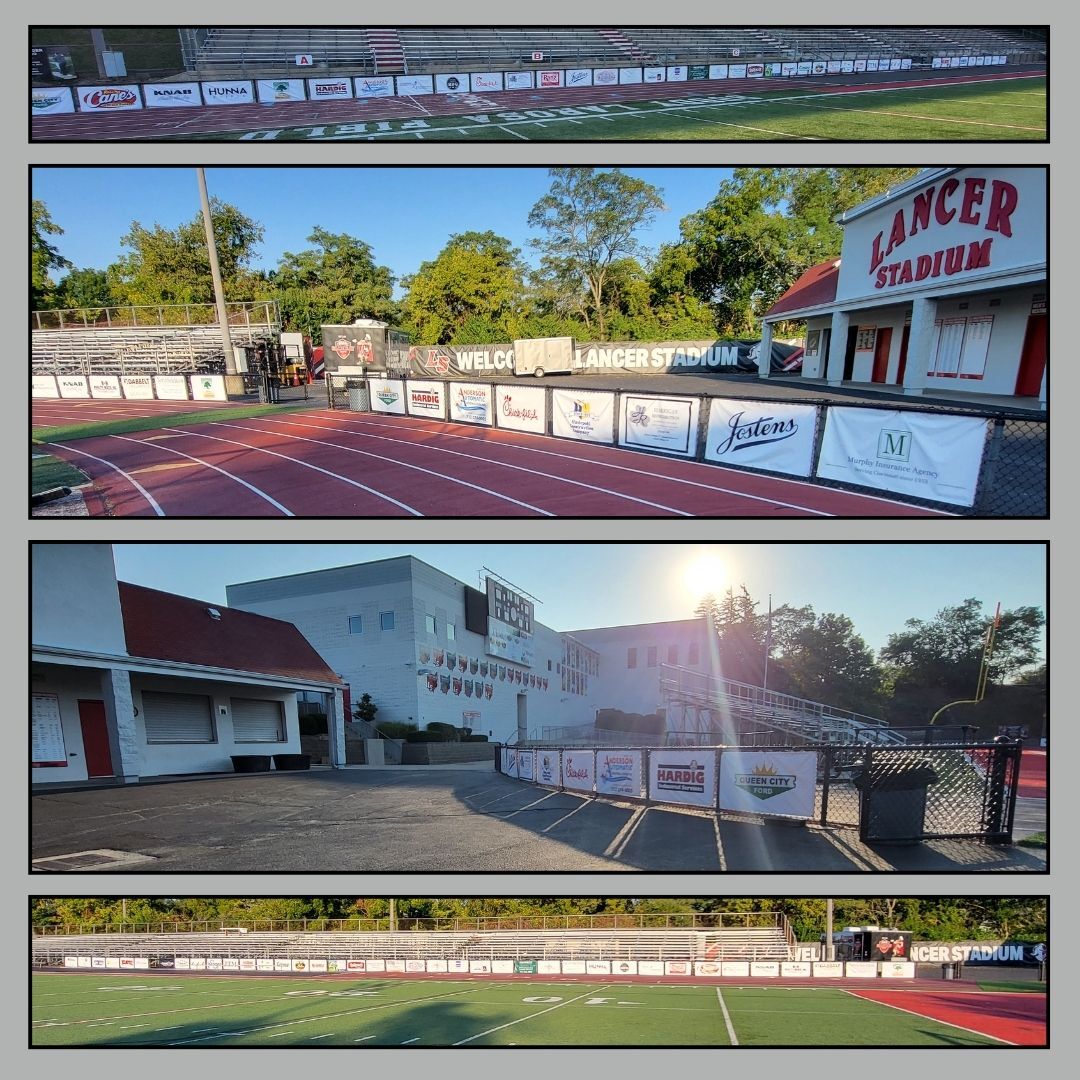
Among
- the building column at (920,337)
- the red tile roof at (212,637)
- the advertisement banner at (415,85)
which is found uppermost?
the advertisement banner at (415,85)

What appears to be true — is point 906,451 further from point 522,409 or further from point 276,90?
point 276,90

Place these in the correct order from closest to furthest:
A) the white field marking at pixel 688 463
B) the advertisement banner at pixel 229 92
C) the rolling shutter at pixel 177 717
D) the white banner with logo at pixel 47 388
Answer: the white field marking at pixel 688 463
the rolling shutter at pixel 177 717
the advertisement banner at pixel 229 92
the white banner with logo at pixel 47 388

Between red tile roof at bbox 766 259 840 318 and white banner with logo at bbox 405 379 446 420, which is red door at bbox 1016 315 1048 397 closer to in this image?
red tile roof at bbox 766 259 840 318

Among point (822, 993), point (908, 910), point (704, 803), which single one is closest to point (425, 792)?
point (704, 803)

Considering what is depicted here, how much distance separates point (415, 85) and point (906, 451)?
55.6 ft

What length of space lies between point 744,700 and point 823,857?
3.41m

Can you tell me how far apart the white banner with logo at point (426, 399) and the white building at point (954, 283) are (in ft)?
32.9

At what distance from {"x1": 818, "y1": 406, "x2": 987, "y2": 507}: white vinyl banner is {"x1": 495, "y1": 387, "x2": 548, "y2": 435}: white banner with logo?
5.59 m

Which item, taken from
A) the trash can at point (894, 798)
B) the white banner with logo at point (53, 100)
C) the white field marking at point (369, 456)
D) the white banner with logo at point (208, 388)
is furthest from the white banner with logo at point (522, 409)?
the white banner with logo at point (53, 100)

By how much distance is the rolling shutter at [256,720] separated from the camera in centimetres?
1180

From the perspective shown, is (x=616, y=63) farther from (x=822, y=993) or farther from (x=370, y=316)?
(x=822, y=993)

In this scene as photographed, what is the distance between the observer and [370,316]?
27375 mm

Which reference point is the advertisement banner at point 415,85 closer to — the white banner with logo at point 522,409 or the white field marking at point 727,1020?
the white banner with logo at point 522,409

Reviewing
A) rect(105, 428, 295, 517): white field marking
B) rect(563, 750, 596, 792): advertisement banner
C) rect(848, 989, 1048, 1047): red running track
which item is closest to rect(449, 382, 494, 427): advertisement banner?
rect(105, 428, 295, 517): white field marking
